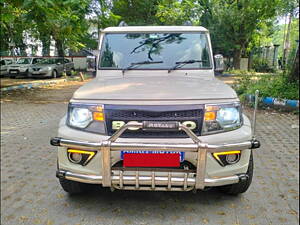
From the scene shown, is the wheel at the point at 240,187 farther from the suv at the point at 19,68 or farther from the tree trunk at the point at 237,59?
the tree trunk at the point at 237,59

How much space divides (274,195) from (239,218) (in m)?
0.77

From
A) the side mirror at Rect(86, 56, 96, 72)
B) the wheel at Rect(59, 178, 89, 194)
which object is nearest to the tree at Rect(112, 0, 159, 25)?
the side mirror at Rect(86, 56, 96, 72)

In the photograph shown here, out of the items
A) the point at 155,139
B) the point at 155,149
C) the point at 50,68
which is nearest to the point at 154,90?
the point at 155,139

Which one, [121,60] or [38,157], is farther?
[38,157]

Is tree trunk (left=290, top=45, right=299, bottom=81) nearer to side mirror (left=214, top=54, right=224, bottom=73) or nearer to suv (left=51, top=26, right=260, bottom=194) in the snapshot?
side mirror (left=214, top=54, right=224, bottom=73)

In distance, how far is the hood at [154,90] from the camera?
261cm

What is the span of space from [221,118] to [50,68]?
18.0 meters

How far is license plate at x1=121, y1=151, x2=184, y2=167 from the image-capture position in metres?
2.48

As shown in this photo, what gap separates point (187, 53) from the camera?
13.0ft

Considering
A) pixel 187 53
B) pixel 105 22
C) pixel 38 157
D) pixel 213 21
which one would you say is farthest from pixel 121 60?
pixel 213 21

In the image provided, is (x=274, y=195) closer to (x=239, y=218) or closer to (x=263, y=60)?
(x=239, y=218)

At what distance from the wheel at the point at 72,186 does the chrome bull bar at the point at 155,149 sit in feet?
1.69

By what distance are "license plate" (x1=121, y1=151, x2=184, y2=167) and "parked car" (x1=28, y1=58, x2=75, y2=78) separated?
57.9ft

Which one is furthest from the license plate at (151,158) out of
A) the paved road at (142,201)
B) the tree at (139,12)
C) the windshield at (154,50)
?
the tree at (139,12)
